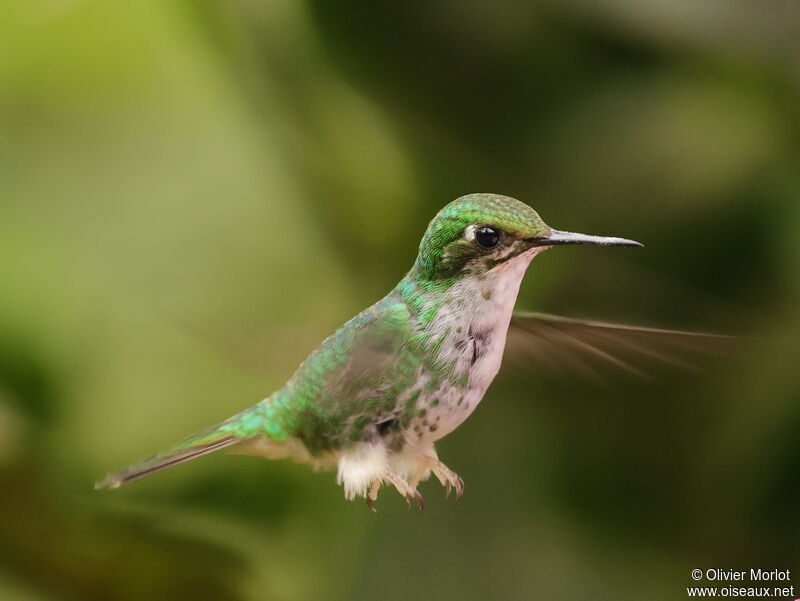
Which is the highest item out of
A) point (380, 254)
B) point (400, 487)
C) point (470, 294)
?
point (380, 254)

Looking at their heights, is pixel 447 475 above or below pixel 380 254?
below

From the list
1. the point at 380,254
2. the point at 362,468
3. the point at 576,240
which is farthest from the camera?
the point at 380,254

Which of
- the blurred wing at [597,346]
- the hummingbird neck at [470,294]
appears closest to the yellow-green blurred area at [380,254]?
the blurred wing at [597,346]

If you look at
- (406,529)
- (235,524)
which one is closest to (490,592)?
(406,529)

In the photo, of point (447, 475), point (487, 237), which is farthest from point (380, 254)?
point (487, 237)

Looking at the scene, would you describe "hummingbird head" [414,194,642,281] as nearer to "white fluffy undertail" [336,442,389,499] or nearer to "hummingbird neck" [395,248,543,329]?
"hummingbird neck" [395,248,543,329]

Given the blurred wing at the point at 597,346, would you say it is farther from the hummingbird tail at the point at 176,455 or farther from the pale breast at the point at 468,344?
the hummingbird tail at the point at 176,455

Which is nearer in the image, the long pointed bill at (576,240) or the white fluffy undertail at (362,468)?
the long pointed bill at (576,240)

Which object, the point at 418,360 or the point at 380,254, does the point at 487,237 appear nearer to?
the point at 418,360
